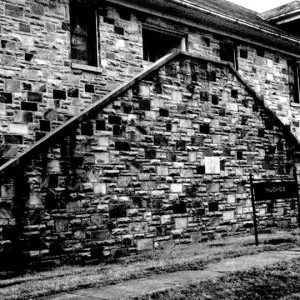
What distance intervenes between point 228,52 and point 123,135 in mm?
6681

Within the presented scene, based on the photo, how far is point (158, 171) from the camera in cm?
940

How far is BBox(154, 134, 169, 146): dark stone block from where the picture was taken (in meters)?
9.48

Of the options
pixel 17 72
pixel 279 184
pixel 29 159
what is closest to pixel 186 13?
pixel 17 72

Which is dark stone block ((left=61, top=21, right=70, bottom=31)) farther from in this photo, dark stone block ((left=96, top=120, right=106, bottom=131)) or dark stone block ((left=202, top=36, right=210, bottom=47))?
dark stone block ((left=202, top=36, right=210, bottom=47))

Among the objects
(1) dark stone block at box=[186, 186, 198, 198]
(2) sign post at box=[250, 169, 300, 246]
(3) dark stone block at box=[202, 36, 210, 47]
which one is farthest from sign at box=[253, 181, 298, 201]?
(3) dark stone block at box=[202, 36, 210, 47]

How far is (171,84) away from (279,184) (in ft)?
9.45

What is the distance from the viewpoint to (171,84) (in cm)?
991

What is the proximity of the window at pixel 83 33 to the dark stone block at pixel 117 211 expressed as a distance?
4.24 meters

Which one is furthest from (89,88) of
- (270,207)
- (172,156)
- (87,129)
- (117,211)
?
(270,207)

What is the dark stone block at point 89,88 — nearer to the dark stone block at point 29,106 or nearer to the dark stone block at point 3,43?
the dark stone block at point 29,106

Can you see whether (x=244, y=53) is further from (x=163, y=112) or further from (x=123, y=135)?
(x=123, y=135)

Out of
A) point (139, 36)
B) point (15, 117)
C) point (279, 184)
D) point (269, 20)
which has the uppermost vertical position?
point (269, 20)

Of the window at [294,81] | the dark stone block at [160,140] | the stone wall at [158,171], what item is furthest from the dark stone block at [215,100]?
the window at [294,81]

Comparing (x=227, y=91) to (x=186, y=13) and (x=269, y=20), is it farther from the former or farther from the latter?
(x=269, y=20)
